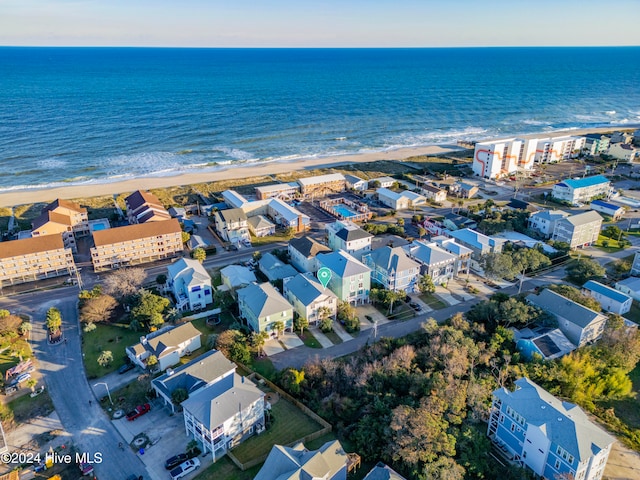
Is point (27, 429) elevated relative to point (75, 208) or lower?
lower

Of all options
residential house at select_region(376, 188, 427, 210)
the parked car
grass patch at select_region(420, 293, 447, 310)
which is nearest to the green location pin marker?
grass patch at select_region(420, 293, 447, 310)

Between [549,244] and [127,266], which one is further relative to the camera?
[549,244]

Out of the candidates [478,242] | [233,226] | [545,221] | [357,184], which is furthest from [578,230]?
[233,226]

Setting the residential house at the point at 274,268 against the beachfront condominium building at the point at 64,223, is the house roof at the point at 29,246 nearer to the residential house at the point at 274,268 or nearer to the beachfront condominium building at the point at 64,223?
the beachfront condominium building at the point at 64,223

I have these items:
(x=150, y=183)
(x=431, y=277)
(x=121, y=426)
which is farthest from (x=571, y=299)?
(x=150, y=183)

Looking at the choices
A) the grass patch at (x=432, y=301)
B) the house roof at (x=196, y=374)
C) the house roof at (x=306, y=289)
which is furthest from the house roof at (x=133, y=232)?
the grass patch at (x=432, y=301)

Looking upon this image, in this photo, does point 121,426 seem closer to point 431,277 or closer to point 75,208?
point 431,277

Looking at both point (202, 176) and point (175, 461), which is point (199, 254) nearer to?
point (175, 461)
